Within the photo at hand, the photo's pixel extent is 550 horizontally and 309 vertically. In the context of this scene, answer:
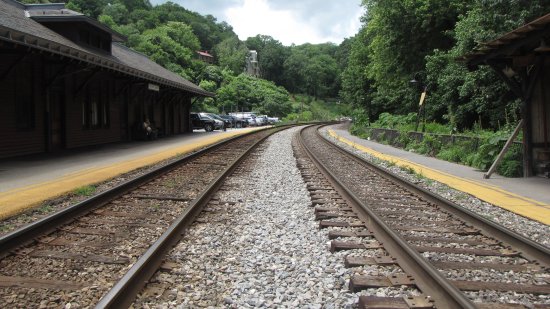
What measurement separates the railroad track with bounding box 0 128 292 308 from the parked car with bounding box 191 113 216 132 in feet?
112

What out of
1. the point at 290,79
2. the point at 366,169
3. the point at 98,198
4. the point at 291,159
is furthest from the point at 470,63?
the point at 290,79

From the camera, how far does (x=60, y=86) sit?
18.1 m

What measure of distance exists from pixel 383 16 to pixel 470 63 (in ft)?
63.6

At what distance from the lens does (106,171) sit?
40.2 feet

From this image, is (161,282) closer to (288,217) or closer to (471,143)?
(288,217)

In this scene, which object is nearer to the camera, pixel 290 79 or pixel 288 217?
pixel 288 217

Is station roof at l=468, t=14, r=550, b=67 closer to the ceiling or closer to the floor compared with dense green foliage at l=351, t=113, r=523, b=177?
A: closer to the ceiling

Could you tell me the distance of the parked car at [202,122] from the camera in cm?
4281

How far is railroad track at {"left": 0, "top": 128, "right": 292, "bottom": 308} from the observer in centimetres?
397

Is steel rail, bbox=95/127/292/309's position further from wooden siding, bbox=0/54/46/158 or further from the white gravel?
wooden siding, bbox=0/54/46/158

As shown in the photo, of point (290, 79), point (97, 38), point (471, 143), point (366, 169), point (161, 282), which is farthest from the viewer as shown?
point (290, 79)

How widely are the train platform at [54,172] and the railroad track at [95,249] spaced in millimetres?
1353

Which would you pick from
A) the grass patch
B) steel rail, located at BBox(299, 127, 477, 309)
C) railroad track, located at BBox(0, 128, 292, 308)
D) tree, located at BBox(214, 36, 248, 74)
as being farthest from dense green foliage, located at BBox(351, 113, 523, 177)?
tree, located at BBox(214, 36, 248, 74)

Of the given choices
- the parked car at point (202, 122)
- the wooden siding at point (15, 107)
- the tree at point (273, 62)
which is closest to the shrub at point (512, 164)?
the wooden siding at point (15, 107)
